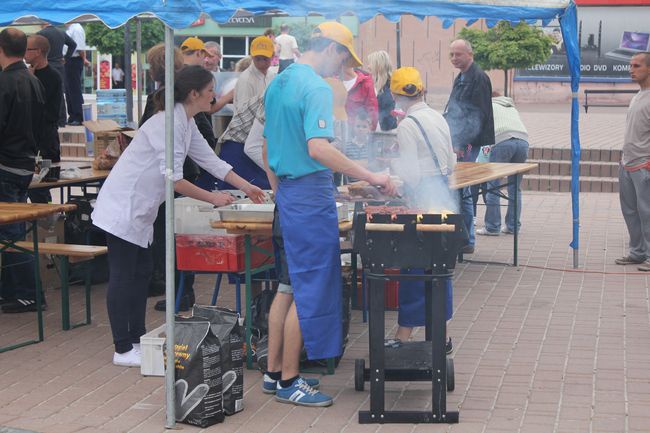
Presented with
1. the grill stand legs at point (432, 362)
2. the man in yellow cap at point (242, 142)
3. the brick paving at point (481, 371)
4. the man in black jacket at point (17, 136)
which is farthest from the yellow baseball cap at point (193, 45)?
the grill stand legs at point (432, 362)

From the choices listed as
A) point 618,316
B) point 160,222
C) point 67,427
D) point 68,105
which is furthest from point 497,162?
point 68,105

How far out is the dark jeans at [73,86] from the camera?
57.1 ft

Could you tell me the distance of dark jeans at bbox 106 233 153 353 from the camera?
6.02 m

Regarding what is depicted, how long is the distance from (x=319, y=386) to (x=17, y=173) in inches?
117

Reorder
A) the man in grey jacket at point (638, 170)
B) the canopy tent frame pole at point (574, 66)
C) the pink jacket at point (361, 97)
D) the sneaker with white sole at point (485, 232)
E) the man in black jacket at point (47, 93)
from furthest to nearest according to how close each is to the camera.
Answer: the sneaker with white sole at point (485, 232), the pink jacket at point (361, 97), the man in grey jacket at point (638, 170), the man in black jacket at point (47, 93), the canopy tent frame pole at point (574, 66)

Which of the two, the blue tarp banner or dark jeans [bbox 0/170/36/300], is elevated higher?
the blue tarp banner

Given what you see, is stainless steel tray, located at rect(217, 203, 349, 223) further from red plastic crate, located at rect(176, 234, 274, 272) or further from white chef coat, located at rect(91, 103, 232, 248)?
white chef coat, located at rect(91, 103, 232, 248)

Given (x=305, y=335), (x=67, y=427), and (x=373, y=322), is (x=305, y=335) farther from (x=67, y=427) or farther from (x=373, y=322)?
(x=67, y=427)

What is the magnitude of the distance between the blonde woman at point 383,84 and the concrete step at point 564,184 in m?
3.96

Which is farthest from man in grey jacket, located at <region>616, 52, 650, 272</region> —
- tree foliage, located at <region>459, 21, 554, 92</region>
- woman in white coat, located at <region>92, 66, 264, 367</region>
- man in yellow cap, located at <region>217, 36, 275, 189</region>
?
tree foliage, located at <region>459, 21, 554, 92</region>

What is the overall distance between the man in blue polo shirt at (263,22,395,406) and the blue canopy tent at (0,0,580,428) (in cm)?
59

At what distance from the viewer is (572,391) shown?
5680mm

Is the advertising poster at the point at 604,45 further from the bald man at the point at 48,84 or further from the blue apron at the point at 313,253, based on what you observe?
the blue apron at the point at 313,253

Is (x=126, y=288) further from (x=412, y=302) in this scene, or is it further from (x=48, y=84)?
(x=48, y=84)
